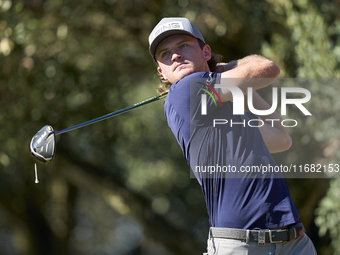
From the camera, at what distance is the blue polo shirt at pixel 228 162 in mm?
2324

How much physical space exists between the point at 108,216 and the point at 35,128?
760 centimetres

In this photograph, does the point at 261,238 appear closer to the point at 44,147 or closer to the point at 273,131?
the point at 273,131

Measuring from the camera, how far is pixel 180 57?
2.68 meters

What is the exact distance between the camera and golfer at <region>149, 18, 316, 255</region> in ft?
7.57

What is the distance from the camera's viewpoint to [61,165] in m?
8.94

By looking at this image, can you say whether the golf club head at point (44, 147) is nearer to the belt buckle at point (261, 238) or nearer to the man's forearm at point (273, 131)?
the man's forearm at point (273, 131)

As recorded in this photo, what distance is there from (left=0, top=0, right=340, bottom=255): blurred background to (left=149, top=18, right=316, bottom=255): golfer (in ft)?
8.91

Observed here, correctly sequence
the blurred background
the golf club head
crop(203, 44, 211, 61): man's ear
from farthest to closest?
the blurred background, the golf club head, crop(203, 44, 211, 61): man's ear

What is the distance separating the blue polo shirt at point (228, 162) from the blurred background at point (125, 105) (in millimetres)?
2748

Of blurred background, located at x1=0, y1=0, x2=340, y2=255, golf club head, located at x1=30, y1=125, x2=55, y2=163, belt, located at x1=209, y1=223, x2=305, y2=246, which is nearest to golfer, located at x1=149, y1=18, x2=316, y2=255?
belt, located at x1=209, y1=223, x2=305, y2=246

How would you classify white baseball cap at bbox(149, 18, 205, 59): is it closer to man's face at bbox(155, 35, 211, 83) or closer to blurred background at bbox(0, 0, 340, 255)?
man's face at bbox(155, 35, 211, 83)

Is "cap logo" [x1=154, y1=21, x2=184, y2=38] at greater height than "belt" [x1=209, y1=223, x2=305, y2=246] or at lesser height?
greater

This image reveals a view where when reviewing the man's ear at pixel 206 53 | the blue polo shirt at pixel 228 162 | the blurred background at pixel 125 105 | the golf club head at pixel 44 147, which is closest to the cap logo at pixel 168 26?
the man's ear at pixel 206 53

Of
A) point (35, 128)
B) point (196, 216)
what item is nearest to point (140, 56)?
point (35, 128)
